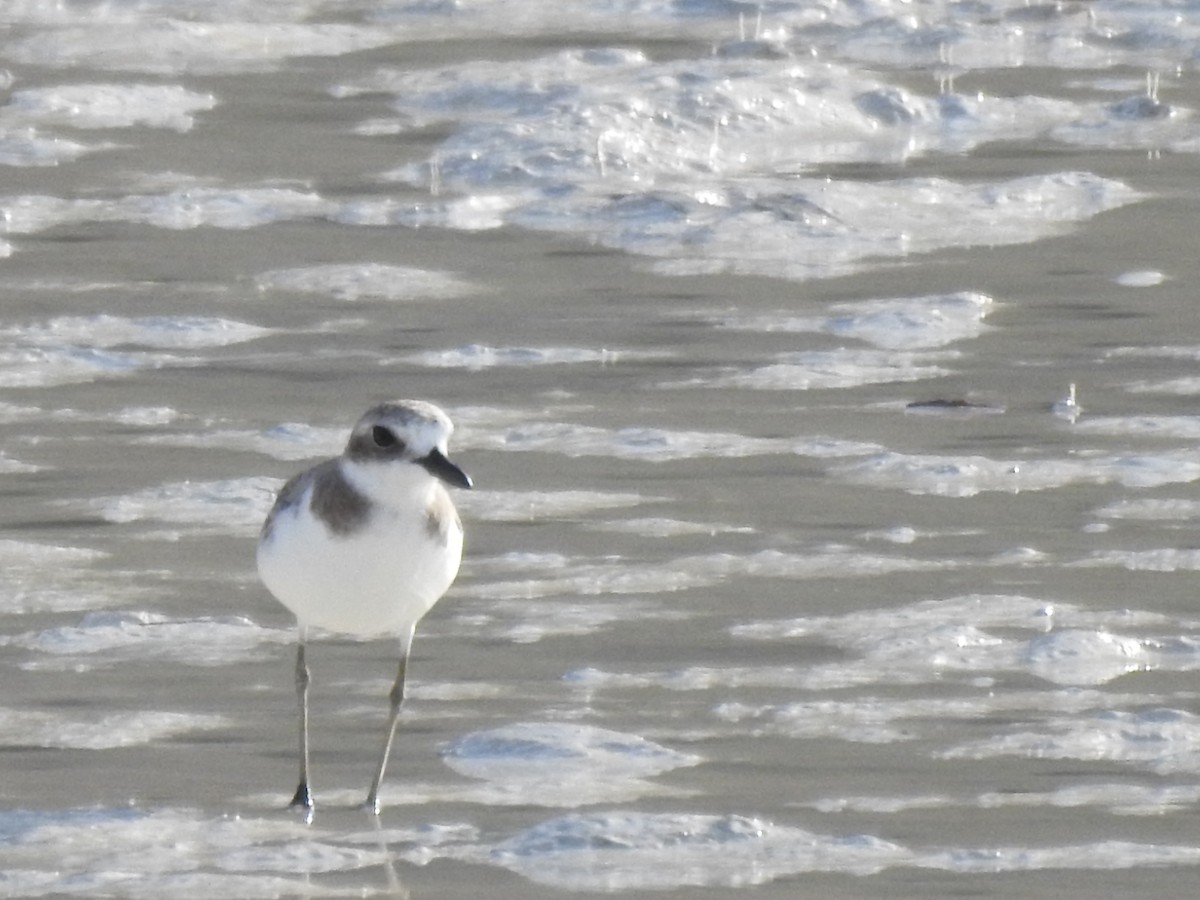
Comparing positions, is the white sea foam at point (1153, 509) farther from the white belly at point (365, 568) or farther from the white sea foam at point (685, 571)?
the white belly at point (365, 568)

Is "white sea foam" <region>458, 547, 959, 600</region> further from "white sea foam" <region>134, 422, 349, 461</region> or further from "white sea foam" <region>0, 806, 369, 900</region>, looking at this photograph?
"white sea foam" <region>0, 806, 369, 900</region>

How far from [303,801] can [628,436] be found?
1874mm

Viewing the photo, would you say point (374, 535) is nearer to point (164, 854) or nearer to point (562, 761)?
point (562, 761)

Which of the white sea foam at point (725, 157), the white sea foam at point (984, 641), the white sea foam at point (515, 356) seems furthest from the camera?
the white sea foam at point (725, 157)

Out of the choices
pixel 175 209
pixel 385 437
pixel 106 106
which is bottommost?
pixel 175 209

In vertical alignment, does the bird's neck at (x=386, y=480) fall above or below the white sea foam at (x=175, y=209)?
above

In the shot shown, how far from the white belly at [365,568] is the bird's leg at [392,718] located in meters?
0.07

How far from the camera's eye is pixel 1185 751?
4176mm

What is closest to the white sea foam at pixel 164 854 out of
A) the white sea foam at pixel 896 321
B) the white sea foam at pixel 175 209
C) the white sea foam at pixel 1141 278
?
the white sea foam at pixel 896 321

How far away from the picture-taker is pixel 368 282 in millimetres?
7102

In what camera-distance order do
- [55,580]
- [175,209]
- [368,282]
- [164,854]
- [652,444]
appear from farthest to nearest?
[175,209]
[368,282]
[652,444]
[55,580]
[164,854]

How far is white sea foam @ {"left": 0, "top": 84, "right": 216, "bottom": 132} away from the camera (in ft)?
28.9

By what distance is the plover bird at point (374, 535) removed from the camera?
415cm

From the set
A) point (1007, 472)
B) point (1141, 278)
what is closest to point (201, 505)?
point (1007, 472)
